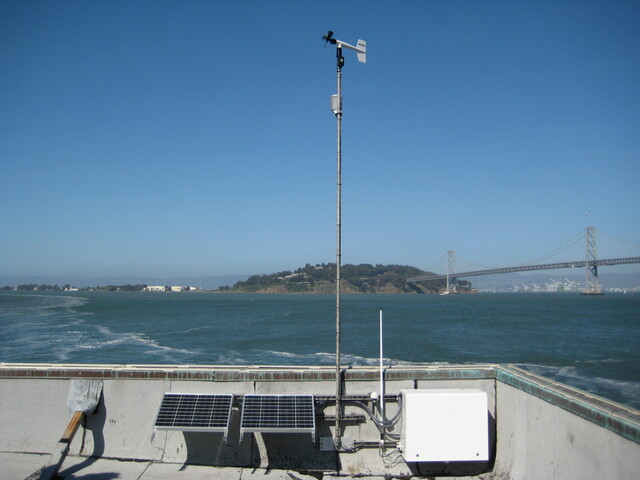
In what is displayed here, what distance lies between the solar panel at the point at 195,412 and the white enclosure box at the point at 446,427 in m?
2.20

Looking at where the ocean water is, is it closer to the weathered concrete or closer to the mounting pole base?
the weathered concrete

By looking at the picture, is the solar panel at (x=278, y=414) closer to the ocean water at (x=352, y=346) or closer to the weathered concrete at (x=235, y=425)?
the weathered concrete at (x=235, y=425)

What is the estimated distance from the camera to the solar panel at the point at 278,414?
639 centimetres

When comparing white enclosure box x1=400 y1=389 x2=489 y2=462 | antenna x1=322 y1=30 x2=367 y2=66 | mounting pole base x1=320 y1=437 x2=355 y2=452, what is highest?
antenna x1=322 y1=30 x2=367 y2=66

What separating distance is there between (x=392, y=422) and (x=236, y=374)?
211 centimetres

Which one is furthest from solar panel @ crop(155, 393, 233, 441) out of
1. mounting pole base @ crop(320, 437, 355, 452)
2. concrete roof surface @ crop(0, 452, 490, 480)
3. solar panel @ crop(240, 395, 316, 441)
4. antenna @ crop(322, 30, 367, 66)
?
antenna @ crop(322, 30, 367, 66)

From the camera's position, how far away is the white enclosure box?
20.8 ft

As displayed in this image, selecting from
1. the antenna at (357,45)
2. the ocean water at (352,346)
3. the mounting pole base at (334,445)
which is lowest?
the ocean water at (352,346)

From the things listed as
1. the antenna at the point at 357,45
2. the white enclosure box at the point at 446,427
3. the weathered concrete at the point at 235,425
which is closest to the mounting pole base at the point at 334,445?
the weathered concrete at the point at 235,425

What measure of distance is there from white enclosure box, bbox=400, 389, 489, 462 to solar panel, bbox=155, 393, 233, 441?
2.20 metres

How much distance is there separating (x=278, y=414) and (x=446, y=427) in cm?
202

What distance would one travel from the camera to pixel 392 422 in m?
6.79

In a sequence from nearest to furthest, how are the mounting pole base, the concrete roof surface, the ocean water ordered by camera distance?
the concrete roof surface, the mounting pole base, the ocean water

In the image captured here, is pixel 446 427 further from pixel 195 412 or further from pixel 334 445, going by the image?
pixel 195 412
